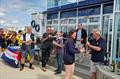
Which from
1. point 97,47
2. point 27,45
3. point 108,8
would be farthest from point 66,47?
point 108,8

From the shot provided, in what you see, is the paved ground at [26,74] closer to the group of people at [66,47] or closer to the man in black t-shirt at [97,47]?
the group of people at [66,47]

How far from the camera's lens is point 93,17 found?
23.7 metres

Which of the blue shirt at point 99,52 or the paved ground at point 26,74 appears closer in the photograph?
the blue shirt at point 99,52

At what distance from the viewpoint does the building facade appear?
55.6ft

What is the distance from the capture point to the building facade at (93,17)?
667 inches

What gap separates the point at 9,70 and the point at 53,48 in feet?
8.42

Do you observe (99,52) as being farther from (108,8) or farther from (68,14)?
(68,14)

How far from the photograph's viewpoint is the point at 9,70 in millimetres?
14406

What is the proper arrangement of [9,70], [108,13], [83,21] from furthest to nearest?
[83,21]
[108,13]
[9,70]

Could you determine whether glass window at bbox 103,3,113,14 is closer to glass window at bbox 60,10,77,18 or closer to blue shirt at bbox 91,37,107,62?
glass window at bbox 60,10,77,18

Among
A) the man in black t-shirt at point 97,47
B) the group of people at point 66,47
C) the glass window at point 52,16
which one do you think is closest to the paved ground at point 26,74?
the group of people at point 66,47

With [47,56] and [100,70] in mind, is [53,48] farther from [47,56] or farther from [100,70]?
[100,70]

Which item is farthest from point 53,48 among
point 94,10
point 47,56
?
point 94,10

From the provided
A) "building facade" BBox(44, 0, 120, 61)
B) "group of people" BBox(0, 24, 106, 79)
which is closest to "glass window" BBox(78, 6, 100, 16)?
"building facade" BBox(44, 0, 120, 61)
